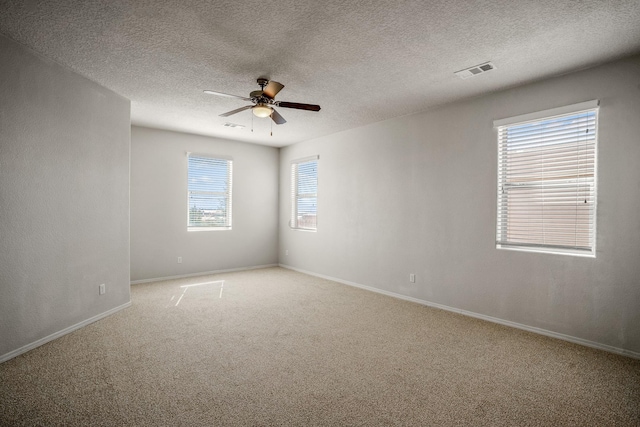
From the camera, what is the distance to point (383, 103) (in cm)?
417

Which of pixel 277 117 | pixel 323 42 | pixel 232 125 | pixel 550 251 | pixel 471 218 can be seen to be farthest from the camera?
pixel 232 125

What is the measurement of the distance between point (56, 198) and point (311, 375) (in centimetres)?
302

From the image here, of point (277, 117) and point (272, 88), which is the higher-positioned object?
point (272, 88)

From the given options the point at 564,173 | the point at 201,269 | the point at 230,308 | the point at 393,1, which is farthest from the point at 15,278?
the point at 564,173

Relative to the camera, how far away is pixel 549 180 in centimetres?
337

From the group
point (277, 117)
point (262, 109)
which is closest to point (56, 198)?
point (262, 109)

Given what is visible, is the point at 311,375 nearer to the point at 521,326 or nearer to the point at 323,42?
the point at 521,326

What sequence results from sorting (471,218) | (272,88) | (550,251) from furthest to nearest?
1. (471,218)
2. (550,251)
3. (272,88)

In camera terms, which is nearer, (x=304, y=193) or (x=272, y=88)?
(x=272, y=88)

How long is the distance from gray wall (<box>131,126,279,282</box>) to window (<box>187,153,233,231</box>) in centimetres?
12

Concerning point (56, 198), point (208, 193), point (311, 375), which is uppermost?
point (208, 193)

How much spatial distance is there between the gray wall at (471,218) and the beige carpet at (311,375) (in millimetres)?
367

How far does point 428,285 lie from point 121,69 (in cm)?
442

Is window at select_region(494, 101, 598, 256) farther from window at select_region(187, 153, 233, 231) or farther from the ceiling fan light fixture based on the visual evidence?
window at select_region(187, 153, 233, 231)
